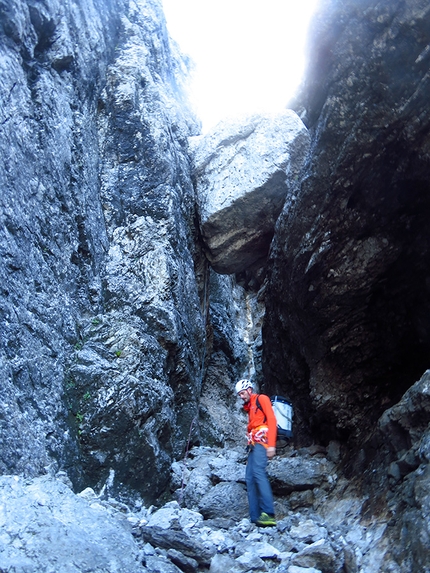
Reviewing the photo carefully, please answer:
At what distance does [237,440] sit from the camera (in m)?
14.7

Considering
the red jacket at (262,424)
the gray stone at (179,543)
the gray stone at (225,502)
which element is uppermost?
the red jacket at (262,424)

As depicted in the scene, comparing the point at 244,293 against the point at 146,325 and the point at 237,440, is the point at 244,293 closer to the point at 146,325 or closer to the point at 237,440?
the point at 237,440

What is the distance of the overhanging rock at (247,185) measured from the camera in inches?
512

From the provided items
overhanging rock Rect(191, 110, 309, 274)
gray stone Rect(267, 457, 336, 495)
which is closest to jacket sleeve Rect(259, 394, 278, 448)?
gray stone Rect(267, 457, 336, 495)

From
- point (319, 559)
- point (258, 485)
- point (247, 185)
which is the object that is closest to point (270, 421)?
point (258, 485)

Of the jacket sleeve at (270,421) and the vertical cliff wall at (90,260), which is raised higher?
the vertical cliff wall at (90,260)

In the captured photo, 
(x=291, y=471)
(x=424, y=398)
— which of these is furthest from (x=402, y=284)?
(x=291, y=471)

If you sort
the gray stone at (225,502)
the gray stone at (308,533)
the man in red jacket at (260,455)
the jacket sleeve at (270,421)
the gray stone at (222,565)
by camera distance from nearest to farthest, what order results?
the gray stone at (222,565), the gray stone at (308,533), the man in red jacket at (260,455), the jacket sleeve at (270,421), the gray stone at (225,502)

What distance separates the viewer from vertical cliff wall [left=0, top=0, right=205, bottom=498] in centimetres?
707

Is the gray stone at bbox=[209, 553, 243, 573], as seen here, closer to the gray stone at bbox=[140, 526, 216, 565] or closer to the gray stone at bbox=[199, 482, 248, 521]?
the gray stone at bbox=[140, 526, 216, 565]

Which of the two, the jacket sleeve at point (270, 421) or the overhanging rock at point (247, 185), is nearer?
the jacket sleeve at point (270, 421)

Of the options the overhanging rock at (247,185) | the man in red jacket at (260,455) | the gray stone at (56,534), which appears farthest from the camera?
the overhanging rock at (247,185)

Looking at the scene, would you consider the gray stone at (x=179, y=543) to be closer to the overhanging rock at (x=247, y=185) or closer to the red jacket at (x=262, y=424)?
the red jacket at (x=262, y=424)

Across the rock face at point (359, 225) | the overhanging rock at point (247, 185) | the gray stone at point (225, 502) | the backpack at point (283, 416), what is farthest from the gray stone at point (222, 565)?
the overhanging rock at point (247, 185)
